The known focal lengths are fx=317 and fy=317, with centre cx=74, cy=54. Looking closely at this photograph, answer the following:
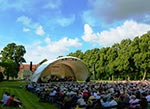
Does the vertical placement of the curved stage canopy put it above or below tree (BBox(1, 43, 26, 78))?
below

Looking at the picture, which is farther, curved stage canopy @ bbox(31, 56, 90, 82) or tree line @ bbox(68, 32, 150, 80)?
tree line @ bbox(68, 32, 150, 80)

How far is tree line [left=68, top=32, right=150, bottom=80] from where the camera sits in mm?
79438

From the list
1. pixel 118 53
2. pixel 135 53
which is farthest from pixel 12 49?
pixel 135 53

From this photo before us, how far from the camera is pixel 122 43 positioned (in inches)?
3551

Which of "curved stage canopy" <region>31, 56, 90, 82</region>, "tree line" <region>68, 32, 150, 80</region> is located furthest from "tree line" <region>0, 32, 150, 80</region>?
"curved stage canopy" <region>31, 56, 90, 82</region>

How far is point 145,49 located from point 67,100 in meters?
63.6

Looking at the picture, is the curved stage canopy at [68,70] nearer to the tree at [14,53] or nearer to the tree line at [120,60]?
the tree line at [120,60]

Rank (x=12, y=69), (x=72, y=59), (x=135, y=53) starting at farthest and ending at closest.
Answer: (x=12, y=69) < (x=135, y=53) < (x=72, y=59)

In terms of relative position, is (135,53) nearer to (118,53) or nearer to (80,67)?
(118,53)

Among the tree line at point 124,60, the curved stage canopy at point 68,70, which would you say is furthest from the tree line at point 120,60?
the curved stage canopy at point 68,70

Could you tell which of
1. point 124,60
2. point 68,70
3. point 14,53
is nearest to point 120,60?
point 124,60

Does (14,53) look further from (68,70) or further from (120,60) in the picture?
(120,60)

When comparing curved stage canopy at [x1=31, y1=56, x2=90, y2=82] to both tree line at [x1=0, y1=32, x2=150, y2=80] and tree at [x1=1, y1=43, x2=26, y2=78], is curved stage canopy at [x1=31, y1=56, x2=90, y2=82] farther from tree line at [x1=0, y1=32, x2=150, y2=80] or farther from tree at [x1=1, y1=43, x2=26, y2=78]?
tree at [x1=1, y1=43, x2=26, y2=78]

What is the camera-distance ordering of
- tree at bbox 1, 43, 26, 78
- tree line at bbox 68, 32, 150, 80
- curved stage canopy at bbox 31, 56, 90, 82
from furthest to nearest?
tree at bbox 1, 43, 26, 78 < tree line at bbox 68, 32, 150, 80 < curved stage canopy at bbox 31, 56, 90, 82
